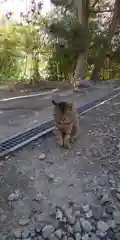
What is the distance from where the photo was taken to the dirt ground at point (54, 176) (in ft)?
7.94

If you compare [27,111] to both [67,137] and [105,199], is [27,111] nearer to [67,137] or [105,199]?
[67,137]

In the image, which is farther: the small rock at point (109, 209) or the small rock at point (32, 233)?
the small rock at point (109, 209)

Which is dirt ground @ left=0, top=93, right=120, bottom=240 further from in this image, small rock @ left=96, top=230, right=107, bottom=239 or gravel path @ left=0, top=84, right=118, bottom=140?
gravel path @ left=0, top=84, right=118, bottom=140

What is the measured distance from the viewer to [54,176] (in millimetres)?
2852

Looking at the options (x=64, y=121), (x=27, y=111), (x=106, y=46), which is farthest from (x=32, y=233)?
(x=106, y=46)

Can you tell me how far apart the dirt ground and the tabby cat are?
0.37ft

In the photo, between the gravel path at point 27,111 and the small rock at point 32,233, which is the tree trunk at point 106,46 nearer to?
the gravel path at point 27,111

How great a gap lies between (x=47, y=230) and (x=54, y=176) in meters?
0.67

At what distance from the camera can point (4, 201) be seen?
2457 millimetres

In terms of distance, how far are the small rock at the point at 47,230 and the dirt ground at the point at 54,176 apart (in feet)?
0.29

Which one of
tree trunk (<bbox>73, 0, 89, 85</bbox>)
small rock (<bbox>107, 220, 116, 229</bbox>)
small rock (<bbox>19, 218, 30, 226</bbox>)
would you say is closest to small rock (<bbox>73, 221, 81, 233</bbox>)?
small rock (<bbox>107, 220, 116, 229</bbox>)

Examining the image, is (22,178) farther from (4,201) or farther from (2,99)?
(2,99)

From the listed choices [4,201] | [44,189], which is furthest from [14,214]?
[44,189]

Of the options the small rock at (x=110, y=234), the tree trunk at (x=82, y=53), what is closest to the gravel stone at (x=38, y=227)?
the small rock at (x=110, y=234)
